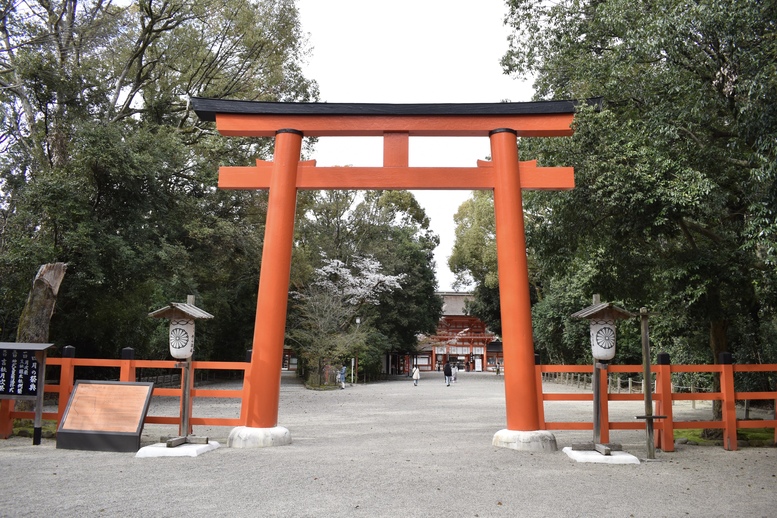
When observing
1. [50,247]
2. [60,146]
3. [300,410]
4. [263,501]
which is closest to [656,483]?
[263,501]

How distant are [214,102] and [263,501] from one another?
6.13 meters

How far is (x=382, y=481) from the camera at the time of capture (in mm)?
5883

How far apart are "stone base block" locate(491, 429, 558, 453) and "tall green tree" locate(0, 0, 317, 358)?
984cm

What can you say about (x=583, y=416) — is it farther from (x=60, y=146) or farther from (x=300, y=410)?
(x=60, y=146)

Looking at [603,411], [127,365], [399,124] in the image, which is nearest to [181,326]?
[127,365]

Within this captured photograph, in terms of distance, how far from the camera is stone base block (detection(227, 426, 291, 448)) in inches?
311

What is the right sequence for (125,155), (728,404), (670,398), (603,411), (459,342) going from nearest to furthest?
(603,411)
(670,398)
(728,404)
(125,155)
(459,342)

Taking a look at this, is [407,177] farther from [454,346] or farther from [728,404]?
[454,346]

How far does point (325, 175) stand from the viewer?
342 inches

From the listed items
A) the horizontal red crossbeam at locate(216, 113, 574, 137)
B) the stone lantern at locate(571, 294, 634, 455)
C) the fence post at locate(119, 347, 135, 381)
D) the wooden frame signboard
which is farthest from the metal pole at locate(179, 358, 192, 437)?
the stone lantern at locate(571, 294, 634, 455)

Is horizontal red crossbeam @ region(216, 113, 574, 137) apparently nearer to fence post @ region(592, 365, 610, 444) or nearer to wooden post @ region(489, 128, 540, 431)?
wooden post @ region(489, 128, 540, 431)

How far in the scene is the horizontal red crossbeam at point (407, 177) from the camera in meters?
8.51

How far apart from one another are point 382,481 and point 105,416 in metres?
4.27

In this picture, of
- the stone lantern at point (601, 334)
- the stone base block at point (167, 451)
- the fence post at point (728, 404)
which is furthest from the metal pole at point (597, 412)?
the stone base block at point (167, 451)
